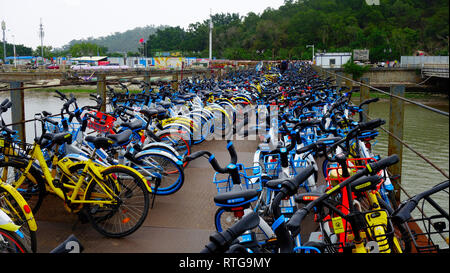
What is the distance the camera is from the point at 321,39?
289 feet

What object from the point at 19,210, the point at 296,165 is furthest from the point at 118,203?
the point at 296,165

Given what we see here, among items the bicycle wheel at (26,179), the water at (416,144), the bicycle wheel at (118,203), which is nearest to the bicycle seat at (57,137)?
the bicycle wheel at (26,179)

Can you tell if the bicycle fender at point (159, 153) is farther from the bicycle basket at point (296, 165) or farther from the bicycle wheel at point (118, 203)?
the bicycle basket at point (296, 165)

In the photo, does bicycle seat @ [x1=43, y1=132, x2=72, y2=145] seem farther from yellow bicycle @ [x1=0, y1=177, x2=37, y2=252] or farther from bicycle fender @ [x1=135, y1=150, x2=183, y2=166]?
bicycle fender @ [x1=135, y1=150, x2=183, y2=166]

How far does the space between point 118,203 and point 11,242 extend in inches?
38.9

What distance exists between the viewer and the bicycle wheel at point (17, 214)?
2.91 metres

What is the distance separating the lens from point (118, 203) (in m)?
3.34

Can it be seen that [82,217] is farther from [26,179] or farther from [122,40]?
[122,40]

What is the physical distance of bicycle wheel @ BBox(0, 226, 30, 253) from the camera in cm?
240

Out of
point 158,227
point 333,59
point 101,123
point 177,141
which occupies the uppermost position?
point 333,59

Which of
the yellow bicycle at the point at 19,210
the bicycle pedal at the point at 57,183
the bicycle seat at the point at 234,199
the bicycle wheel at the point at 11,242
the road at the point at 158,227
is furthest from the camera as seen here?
the bicycle pedal at the point at 57,183

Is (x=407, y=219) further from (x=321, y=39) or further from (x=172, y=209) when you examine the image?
(x=321, y=39)

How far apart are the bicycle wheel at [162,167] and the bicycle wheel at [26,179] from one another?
0.93 m
